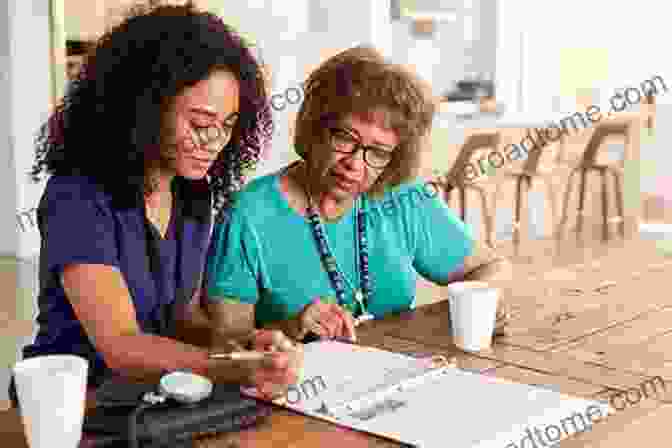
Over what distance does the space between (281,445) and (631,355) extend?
70 cm

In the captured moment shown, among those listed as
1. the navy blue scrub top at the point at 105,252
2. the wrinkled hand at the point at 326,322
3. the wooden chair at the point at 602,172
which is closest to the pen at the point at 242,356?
the navy blue scrub top at the point at 105,252

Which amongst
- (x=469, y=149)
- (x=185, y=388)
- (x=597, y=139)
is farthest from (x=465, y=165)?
(x=185, y=388)

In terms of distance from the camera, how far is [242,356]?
1212 mm

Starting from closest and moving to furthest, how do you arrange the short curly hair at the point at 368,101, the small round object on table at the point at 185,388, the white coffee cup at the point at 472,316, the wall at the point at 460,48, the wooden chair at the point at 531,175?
the small round object on table at the point at 185,388, the white coffee cup at the point at 472,316, the short curly hair at the point at 368,101, the wooden chair at the point at 531,175, the wall at the point at 460,48

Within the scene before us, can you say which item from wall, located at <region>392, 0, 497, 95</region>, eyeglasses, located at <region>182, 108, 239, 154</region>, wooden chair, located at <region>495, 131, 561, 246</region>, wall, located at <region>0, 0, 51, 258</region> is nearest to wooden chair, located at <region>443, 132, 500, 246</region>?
wooden chair, located at <region>495, 131, 561, 246</region>

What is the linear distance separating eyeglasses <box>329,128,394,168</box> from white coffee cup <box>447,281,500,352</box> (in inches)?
15.1

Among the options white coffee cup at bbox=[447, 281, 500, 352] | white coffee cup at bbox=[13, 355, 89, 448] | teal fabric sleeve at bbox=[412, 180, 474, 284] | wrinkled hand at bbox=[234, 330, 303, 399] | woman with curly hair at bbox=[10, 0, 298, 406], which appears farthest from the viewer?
teal fabric sleeve at bbox=[412, 180, 474, 284]

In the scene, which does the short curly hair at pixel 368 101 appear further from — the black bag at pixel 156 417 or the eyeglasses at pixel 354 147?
the black bag at pixel 156 417

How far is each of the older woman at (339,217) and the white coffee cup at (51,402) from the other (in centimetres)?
68

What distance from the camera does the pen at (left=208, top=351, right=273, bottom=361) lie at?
1202 millimetres

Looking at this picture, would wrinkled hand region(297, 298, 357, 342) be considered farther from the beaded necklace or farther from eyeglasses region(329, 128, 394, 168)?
eyeglasses region(329, 128, 394, 168)

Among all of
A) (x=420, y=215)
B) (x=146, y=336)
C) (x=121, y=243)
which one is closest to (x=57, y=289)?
(x=121, y=243)

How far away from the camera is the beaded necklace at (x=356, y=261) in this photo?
5.95ft

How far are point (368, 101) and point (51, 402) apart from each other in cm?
97
